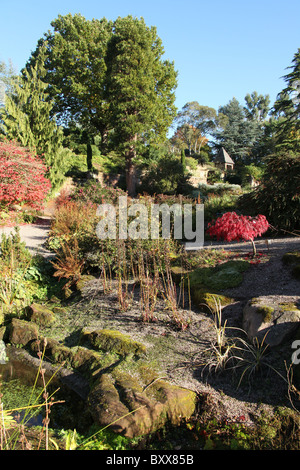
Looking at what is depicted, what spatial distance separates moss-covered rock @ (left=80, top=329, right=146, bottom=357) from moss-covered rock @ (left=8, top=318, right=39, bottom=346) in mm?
755

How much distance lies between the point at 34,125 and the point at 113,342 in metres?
12.9

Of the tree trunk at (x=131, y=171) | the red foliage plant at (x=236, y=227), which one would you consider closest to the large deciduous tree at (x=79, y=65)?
the tree trunk at (x=131, y=171)

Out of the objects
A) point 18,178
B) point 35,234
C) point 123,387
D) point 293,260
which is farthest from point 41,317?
point 18,178

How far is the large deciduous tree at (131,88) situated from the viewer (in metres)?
17.9

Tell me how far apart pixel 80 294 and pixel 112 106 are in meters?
15.4

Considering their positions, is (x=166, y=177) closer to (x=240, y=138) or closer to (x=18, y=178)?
(x=18, y=178)

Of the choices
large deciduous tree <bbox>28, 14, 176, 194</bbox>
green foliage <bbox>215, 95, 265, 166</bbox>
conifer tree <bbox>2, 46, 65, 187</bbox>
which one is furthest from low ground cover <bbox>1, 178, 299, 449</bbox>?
green foliage <bbox>215, 95, 265, 166</bbox>

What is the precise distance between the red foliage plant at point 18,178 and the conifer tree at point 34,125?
1.96 m

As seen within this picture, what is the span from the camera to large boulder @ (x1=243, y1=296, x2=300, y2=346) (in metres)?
3.40

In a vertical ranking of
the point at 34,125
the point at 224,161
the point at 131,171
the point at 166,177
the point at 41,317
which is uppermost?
the point at 224,161

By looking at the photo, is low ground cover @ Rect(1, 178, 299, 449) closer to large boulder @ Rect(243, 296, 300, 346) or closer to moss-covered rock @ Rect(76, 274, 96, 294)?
moss-covered rock @ Rect(76, 274, 96, 294)

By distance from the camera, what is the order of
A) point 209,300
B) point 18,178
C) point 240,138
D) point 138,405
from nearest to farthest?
point 138,405, point 209,300, point 18,178, point 240,138

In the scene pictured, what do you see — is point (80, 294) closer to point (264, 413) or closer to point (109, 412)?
point (109, 412)

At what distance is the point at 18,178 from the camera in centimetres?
1060
